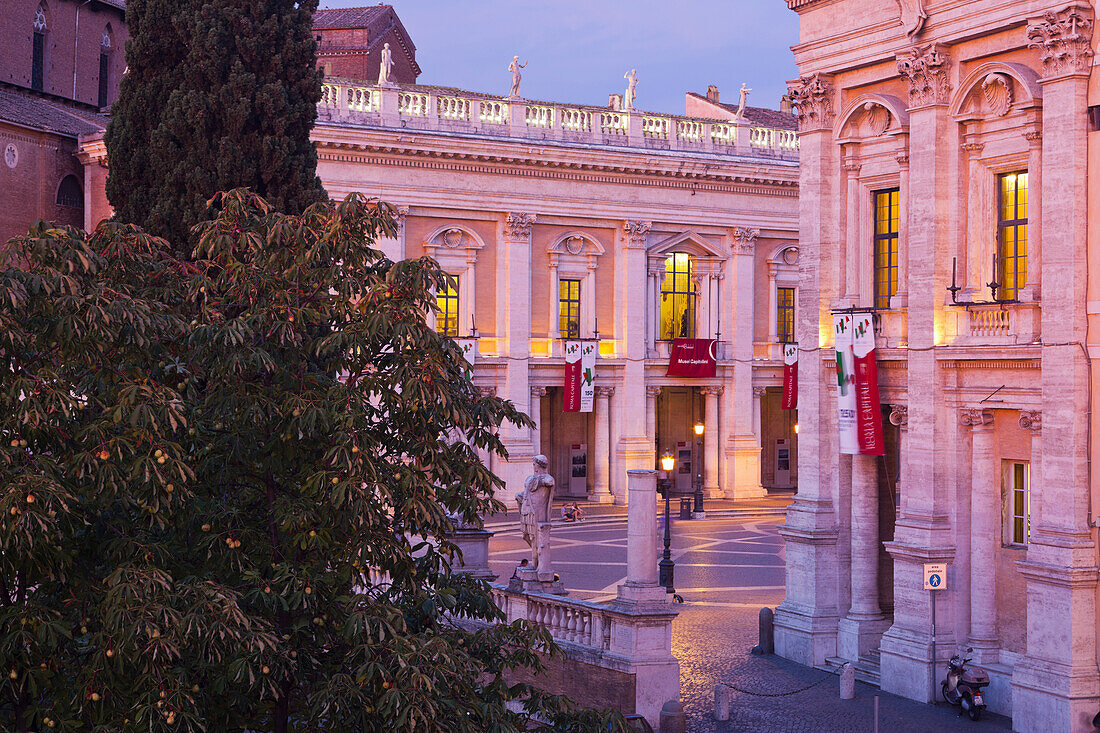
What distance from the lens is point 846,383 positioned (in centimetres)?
2223

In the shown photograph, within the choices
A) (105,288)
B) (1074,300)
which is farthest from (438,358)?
(1074,300)

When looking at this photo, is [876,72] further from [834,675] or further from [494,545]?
[494,545]

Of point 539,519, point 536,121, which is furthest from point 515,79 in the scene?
point 539,519

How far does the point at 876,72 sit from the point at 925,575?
8468 mm

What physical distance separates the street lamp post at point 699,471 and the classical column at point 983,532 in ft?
78.6

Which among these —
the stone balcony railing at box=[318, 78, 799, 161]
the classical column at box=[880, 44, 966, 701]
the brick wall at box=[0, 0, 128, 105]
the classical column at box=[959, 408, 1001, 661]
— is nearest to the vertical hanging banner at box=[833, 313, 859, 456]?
the classical column at box=[880, 44, 966, 701]

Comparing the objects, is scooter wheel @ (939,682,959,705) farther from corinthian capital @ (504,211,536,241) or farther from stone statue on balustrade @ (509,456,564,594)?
corinthian capital @ (504,211,536,241)

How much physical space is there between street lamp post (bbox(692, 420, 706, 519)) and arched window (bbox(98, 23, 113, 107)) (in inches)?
1031

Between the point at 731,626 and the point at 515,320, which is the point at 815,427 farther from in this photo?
the point at 515,320

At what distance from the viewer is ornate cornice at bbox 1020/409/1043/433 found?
1934 centimetres

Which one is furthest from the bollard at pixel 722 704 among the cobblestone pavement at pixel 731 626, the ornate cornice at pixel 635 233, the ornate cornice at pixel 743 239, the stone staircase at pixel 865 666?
the ornate cornice at pixel 743 239

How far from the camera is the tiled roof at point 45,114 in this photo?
44.1 meters

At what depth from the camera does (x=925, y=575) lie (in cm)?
2022

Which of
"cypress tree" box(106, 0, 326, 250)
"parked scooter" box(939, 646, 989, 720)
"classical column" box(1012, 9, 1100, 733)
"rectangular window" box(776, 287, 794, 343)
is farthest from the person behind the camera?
"rectangular window" box(776, 287, 794, 343)
